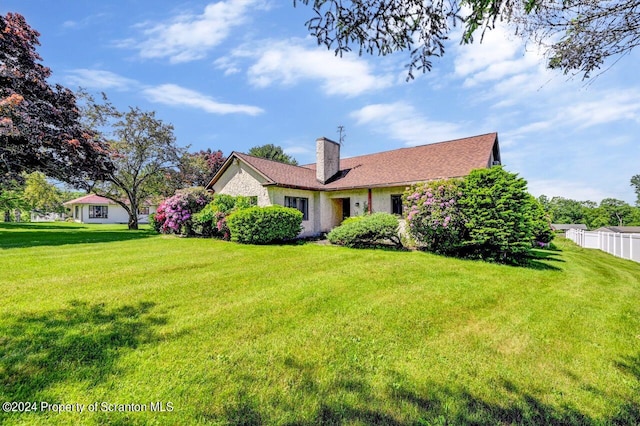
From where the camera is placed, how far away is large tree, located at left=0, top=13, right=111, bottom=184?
48.4ft

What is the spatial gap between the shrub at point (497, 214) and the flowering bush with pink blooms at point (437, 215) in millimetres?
348

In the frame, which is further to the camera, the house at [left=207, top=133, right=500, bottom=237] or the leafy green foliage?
the house at [left=207, top=133, right=500, bottom=237]

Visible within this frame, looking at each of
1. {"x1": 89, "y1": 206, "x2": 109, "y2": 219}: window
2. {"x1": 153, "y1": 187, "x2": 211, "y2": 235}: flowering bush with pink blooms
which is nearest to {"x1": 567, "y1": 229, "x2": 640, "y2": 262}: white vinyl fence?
{"x1": 153, "y1": 187, "x2": 211, "y2": 235}: flowering bush with pink blooms

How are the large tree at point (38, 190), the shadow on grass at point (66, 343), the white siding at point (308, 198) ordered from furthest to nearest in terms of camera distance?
the large tree at point (38, 190) < the white siding at point (308, 198) < the shadow on grass at point (66, 343)

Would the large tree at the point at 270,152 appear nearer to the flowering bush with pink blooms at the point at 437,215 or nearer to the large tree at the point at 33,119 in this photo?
the large tree at the point at 33,119

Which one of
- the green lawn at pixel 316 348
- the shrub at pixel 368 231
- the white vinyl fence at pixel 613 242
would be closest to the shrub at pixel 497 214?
the green lawn at pixel 316 348

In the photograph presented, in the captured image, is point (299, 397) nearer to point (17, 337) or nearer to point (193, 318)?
point (193, 318)

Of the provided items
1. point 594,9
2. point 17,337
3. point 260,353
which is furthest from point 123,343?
point 594,9

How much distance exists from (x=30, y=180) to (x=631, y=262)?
50155 mm

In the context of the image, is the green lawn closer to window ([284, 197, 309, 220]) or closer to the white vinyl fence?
window ([284, 197, 309, 220])

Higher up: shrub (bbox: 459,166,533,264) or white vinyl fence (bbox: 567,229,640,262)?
shrub (bbox: 459,166,533,264)

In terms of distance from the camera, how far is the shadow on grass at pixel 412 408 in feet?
7.97

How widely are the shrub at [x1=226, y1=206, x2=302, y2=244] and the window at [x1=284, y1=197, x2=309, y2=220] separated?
2434mm

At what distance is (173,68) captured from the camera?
10711mm
